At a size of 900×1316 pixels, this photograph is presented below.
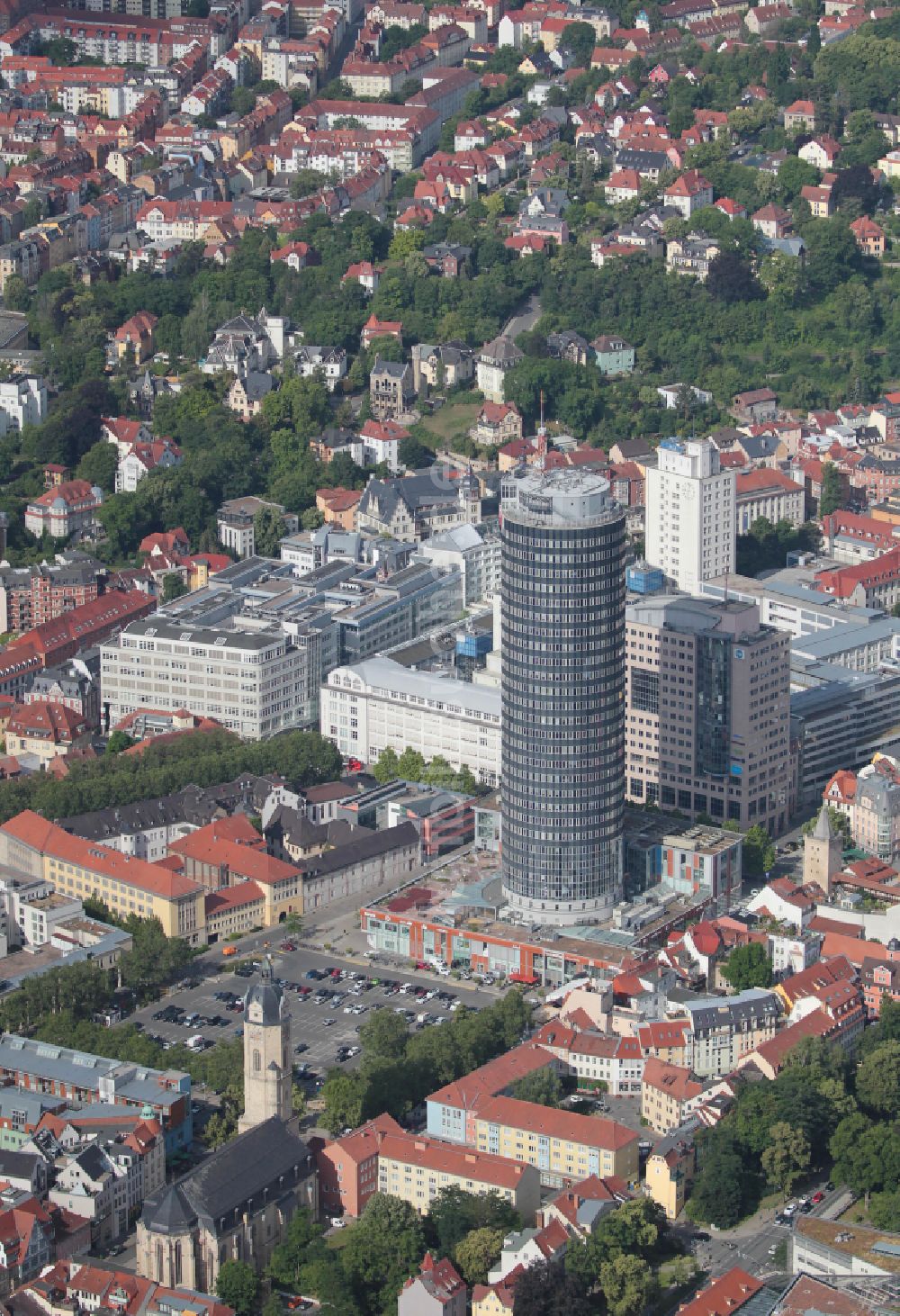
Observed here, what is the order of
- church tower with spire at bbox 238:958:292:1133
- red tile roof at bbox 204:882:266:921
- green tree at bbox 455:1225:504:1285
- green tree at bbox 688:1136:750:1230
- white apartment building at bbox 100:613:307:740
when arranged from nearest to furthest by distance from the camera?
green tree at bbox 455:1225:504:1285, green tree at bbox 688:1136:750:1230, church tower with spire at bbox 238:958:292:1133, red tile roof at bbox 204:882:266:921, white apartment building at bbox 100:613:307:740

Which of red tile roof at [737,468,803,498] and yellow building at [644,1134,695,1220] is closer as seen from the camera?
yellow building at [644,1134,695,1220]

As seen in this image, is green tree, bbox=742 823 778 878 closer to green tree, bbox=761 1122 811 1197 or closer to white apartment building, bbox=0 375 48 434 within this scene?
green tree, bbox=761 1122 811 1197

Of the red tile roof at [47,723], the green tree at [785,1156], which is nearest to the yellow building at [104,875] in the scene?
the red tile roof at [47,723]

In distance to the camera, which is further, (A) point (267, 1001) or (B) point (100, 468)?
(B) point (100, 468)

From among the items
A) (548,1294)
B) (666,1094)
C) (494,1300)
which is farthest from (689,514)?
(494,1300)

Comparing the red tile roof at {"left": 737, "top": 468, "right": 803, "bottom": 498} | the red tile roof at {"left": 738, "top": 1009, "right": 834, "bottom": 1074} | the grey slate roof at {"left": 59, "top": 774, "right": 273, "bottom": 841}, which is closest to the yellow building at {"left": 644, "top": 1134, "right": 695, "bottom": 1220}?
the red tile roof at {"left": 738, "top": 1009, "right": 834, "bottom": 1074}

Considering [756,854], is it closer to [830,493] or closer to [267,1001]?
[267,1001]
